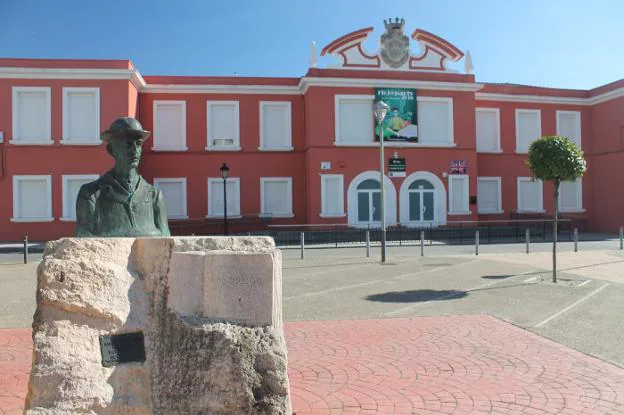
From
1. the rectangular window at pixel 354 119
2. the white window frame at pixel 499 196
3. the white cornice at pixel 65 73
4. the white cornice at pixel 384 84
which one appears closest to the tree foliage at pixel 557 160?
the rectangular window at pixel 354 119

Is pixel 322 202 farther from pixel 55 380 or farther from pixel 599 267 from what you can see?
pixel 55 380

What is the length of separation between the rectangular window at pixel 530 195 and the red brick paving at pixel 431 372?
84.4 feet

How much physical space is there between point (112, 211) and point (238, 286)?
1567 mm

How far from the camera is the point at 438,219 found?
2758 centimetres

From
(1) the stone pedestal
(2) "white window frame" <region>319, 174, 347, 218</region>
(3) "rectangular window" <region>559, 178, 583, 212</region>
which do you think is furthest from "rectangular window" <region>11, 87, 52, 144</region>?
(3) "rectangular window" <region>559, 178, 583, 212</region>

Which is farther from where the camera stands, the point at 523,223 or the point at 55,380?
the point at 523,223

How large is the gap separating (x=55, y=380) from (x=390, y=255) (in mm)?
14892

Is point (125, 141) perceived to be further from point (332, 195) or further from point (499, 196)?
point (499, 196)

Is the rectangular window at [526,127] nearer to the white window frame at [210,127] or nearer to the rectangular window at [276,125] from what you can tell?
the rectangular window at [276,125]

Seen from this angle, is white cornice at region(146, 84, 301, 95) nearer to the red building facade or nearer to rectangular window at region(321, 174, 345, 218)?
the red building facade

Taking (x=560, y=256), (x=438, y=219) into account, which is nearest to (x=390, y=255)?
(x=560, y=256)

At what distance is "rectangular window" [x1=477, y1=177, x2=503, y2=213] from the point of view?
97.9 ft

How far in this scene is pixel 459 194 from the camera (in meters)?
28.0

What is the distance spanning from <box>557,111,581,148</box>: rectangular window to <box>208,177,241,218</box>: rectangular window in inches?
790
